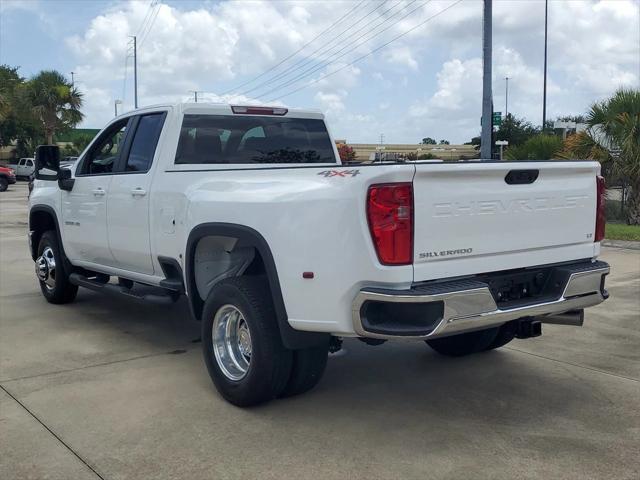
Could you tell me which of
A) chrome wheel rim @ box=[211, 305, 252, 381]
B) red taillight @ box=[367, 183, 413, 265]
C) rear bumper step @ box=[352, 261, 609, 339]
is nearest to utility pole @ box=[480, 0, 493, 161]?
chrome wheel rim @ box=[211, 305, 252, 381]

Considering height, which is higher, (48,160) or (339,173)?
(48,160)

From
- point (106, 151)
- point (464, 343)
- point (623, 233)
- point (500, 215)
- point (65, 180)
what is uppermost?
point (106, 151)

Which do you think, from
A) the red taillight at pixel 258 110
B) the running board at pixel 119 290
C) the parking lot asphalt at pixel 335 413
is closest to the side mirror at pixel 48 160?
the running board at pixel 119 290

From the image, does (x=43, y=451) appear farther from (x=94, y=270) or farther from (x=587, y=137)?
(x=587, y=137)

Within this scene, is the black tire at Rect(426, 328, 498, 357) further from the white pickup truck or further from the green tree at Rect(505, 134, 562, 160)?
the green tree at Rect(505, 134, 562, 160)

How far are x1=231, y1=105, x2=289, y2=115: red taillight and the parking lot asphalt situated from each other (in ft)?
6.86

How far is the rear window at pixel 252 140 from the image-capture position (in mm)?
Answer: 5664

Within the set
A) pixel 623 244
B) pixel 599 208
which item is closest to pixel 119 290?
pixel 599 208

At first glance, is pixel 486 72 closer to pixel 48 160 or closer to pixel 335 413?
pixel 48 160

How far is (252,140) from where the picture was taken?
19.5 ft

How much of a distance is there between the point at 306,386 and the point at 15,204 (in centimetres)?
2411

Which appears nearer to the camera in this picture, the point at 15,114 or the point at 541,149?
the point at 541,149

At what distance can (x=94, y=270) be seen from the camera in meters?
6.82

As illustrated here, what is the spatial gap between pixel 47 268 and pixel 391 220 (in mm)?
5255
